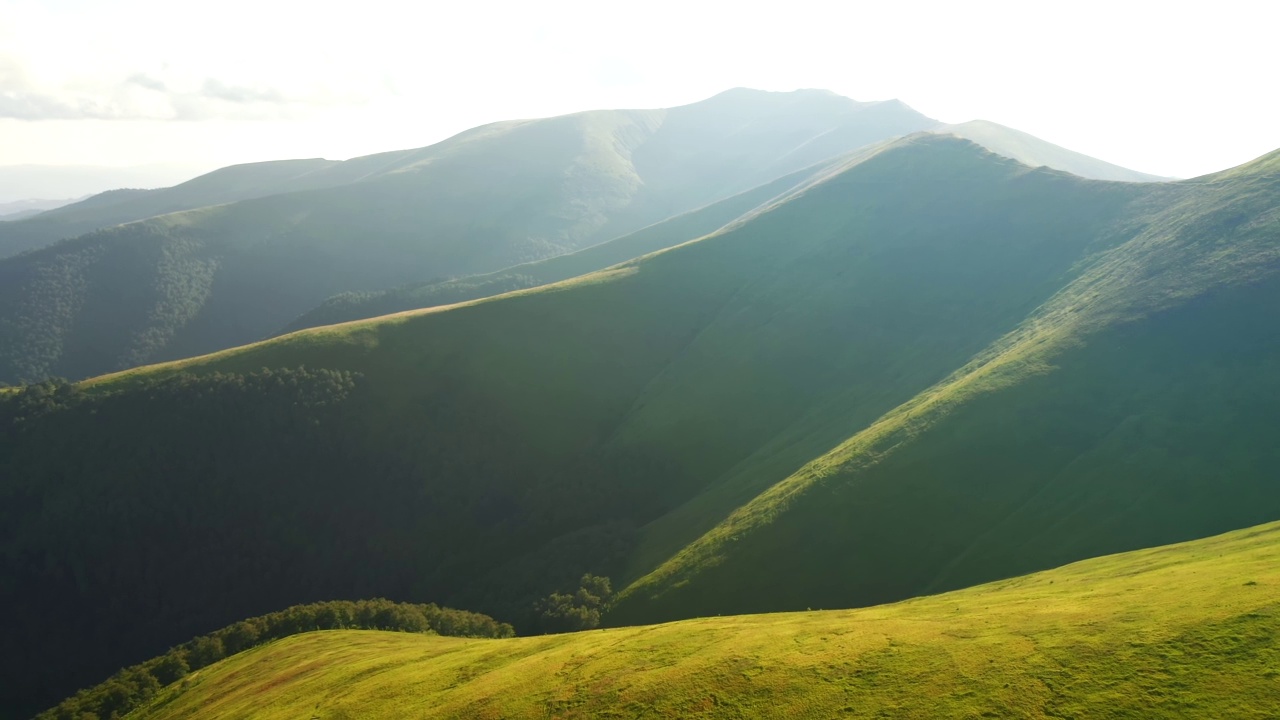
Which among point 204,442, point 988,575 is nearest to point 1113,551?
point 988,575

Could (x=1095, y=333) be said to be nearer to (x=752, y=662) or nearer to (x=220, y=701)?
(x=752, y=662)

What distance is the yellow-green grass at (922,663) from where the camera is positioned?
29.2 meters

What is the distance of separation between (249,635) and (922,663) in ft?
242

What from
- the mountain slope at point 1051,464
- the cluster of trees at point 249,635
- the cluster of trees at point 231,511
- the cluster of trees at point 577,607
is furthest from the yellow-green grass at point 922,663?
the cluster of trees at point 231,511

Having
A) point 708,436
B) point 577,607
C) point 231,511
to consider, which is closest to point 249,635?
point 577,607

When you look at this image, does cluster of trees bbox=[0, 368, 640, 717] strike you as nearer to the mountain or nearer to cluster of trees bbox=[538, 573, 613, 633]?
the mountain

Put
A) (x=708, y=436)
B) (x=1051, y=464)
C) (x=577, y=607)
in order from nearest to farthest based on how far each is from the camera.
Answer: (x=1051, y=464) < (x=577, y=607) < (x=708, y=436)

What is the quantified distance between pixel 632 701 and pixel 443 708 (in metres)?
13.0

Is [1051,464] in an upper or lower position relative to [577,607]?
upper

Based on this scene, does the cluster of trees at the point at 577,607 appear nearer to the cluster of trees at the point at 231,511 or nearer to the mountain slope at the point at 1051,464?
the mountain slope at the point at 1051,464

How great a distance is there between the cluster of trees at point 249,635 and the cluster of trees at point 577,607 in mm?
5363

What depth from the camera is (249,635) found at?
7369cm

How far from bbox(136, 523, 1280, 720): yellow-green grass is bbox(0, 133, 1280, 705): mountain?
19.4m

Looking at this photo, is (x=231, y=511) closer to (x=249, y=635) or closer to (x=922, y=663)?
(x=249, y=635)
